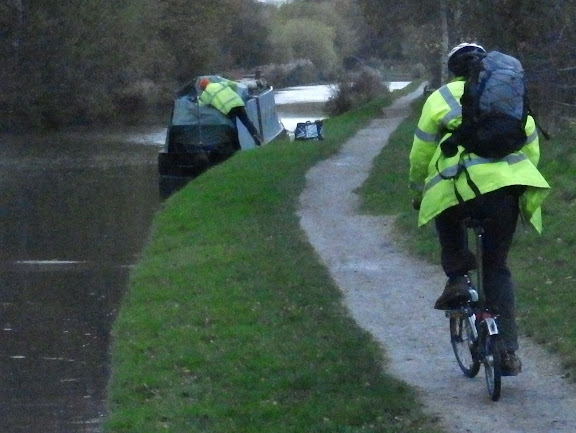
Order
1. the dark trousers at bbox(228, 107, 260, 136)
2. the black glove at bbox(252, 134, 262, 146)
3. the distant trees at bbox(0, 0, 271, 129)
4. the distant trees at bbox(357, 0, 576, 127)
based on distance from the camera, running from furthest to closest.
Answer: the distant trees at bbox(0, 0, 271, 129)
the black glove at bbox(252, 134, 262, 146)
the dark trousers at bbox(228, 107, 260, 136)
the distant trees at bbox(357, 0, 576, 127)

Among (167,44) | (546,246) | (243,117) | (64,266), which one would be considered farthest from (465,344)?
(167,44)

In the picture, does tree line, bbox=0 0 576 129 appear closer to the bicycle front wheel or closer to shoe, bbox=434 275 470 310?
shoe, bbox=434 275 470 310

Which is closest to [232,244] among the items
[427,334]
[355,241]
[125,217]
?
[355,241]

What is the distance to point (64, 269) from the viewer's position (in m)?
14.5

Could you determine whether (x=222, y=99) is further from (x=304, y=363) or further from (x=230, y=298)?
(x=304, y=363)

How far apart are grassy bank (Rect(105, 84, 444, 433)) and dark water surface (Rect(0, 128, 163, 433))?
33 centimetres

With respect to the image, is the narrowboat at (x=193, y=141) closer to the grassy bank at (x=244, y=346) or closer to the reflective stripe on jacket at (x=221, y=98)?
the reflective stripe on jacket at (x=221, y=98)

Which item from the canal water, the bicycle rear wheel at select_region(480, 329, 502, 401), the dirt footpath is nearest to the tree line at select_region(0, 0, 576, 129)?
the dirt footpath

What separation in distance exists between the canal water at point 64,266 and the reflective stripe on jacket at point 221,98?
205 cm

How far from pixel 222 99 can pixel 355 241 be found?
10.9m

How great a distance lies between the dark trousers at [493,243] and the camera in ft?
21.1

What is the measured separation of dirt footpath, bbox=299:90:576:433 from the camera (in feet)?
20.9

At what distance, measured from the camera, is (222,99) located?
23.9 m

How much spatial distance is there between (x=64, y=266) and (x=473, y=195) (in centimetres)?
918
